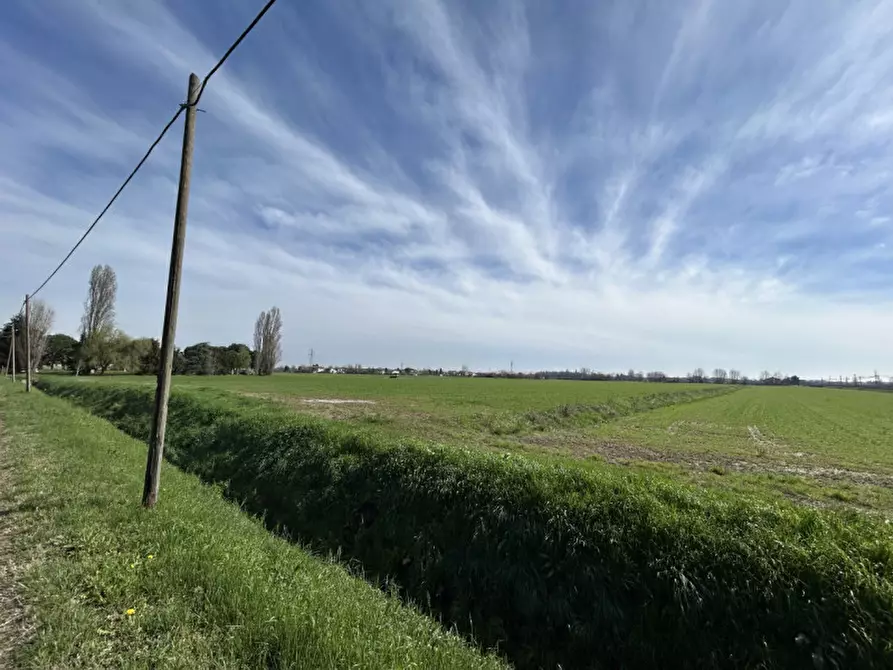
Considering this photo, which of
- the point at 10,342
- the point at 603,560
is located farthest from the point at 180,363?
the point at 603,560

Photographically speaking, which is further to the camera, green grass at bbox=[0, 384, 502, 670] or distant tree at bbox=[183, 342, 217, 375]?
distant tree at bbox=[183, 342, 217, 375]

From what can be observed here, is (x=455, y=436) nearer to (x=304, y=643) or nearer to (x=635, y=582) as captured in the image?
(x=635, y=582)

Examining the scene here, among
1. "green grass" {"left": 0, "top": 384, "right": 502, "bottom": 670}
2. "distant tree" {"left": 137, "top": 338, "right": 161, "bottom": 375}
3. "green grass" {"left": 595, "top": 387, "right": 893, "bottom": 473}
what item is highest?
"distant tree" {"left": 137, "top": 338, "right": 161, "bottom": 375}

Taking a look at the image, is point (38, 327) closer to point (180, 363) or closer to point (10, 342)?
point (10, 342)

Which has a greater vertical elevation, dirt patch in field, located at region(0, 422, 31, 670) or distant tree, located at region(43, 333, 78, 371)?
distant tree, located at region(43, 333, 78, 371)

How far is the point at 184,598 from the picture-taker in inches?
173

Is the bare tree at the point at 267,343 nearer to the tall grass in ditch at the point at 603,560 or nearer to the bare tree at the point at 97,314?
the bare tree at the point at 97,314

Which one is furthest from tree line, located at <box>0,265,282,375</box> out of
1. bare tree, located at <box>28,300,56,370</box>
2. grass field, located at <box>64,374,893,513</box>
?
grass field, located at <box>64,374,893,513</box>

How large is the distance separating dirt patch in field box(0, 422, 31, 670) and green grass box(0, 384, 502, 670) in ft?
0.27

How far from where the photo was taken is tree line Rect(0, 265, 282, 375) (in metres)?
68.2

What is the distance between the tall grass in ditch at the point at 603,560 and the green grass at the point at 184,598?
112 centimetres

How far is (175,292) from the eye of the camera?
7527 mm

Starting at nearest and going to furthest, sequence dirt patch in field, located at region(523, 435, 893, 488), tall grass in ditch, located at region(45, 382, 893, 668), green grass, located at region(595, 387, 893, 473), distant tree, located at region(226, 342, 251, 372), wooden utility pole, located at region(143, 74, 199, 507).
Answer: tall grass in ditch, located at region(45, 382, 893, 668) < wooden utility pole, located at region(143, 74, 199, 507) < dirt patch in field, located at region(523, 435, 893, 488) < green grass, located at region(595, 387, 893, 473) < distant tree, located at region(226, 342, 251, 372)

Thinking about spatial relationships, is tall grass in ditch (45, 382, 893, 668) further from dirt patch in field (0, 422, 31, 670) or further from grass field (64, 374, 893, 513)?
dirt patch in field (0, 422, 31, 670)
